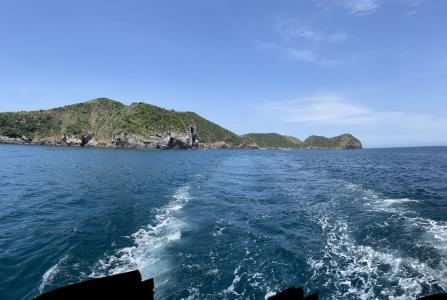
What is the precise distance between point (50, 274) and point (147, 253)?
20.8 ft

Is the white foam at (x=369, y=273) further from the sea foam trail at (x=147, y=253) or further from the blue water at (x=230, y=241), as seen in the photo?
the sea foam trail at (x=147, y=253)

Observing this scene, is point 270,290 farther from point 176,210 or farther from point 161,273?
point 176,210

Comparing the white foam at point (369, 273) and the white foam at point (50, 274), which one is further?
the white foam at point (50, 274)

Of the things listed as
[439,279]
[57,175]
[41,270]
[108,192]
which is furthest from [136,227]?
[57,175]

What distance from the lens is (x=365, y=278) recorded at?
19125 mm

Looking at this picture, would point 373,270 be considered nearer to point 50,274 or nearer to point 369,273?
point 369,273

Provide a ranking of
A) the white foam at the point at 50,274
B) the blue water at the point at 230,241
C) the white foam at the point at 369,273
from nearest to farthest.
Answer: the white foam at the point at 369,273
the white foam at the point at 50,274
the blue water at the point at 230,241

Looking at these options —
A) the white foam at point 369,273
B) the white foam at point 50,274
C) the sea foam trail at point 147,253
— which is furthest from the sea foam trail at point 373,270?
the white foam at point 50,274

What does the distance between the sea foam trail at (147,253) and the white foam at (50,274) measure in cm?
224

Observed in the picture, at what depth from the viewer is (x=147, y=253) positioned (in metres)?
22.8

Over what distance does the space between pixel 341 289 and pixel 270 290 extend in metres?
4.21

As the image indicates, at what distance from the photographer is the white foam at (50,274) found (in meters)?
17.7

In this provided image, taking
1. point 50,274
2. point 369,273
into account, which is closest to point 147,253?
point 50,274

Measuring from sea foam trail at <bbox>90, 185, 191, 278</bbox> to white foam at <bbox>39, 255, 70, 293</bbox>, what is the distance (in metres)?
2.24
